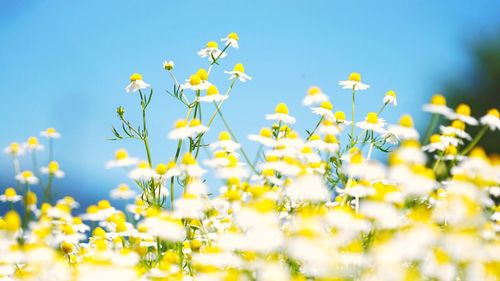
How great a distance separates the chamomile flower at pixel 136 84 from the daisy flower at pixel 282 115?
993 mm

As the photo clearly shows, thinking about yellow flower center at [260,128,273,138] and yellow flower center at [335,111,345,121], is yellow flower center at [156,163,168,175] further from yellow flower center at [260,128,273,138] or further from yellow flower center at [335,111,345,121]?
yellow flower center at [335,111,345,121]

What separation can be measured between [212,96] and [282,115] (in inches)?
19.5

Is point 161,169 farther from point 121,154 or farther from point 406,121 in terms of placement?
point 406,121

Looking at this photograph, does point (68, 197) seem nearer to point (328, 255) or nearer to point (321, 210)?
point (321, 210)

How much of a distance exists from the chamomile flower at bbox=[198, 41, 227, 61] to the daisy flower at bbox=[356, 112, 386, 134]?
1.25 metres

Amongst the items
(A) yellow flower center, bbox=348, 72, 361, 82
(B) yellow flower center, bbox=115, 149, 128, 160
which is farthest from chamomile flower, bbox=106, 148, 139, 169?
(A) yellow flower center, bbox=348, 72, 361, 82

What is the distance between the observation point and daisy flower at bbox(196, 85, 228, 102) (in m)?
4.33

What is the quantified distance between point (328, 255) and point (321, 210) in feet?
3.02

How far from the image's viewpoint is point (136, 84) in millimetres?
4730

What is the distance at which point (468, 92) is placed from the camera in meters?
16.3

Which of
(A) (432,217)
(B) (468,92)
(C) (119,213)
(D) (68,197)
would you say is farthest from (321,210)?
(B) (468,92)

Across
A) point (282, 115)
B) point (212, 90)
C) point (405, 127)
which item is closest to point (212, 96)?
point (212, 90)

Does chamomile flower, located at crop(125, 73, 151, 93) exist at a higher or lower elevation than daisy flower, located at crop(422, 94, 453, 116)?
higher

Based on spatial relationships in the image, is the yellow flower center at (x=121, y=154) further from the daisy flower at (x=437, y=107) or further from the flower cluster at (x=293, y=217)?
the daisy flower at (x=437, y=107)
